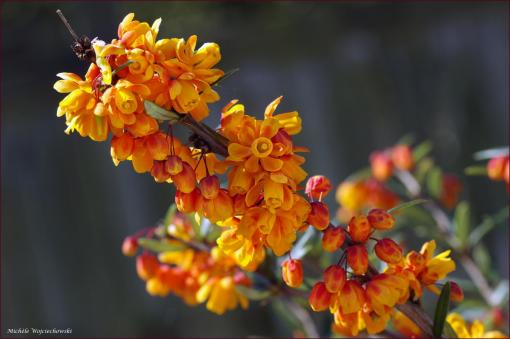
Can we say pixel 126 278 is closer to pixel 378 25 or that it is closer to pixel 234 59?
pixel 234 59

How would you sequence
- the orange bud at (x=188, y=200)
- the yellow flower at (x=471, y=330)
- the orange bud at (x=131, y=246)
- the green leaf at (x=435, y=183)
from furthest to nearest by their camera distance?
the green leaf at (x=435, y=183) < the orange bud at (x=131, y=246) < the yellow flower at (x=471, y=330) < the orange bud at (x=188, y=200)

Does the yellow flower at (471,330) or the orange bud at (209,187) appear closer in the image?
the orange bud at (209,187)

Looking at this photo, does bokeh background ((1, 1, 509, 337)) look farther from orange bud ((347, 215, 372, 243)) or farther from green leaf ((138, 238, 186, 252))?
orange bud ((347, 215, 372, 243))

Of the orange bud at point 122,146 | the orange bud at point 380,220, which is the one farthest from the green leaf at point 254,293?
the orange bud at point 122,146

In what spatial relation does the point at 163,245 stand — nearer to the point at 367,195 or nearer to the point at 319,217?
the point at 319,217

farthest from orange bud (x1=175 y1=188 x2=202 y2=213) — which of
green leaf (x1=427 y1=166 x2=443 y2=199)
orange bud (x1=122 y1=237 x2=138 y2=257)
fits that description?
green leaf (x1=427 y1=166 x2=443 y2=199)

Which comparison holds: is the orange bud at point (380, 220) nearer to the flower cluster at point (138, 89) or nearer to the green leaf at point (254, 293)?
the flower cluster at point (138, 89)
